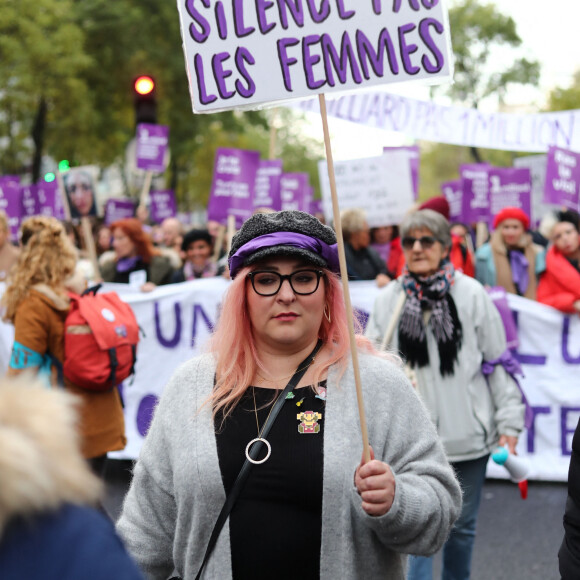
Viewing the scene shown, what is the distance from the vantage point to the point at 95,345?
4664 mm

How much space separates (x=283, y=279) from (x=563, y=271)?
4964 millimetres

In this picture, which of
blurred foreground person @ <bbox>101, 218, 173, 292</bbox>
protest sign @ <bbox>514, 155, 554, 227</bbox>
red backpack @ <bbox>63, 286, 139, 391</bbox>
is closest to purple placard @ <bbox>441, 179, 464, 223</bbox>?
protest sign @ <bbox>514, 155, 554, 227</bbox>

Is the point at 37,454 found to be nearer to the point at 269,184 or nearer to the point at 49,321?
the point at 49,321

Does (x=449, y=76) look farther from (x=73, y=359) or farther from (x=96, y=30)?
(x=96, y=30)

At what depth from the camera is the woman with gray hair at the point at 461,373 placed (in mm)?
4066

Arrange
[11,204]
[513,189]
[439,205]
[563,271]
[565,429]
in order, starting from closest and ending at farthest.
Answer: [439,205] < [565,429] < [563,271] < [513,189] < [11,204]

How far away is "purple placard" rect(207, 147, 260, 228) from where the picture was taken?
33.1ft

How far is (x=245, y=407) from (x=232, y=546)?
0.35 meters

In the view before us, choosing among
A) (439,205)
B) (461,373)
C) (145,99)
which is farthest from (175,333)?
(145,99)

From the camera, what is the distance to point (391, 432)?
2.33m

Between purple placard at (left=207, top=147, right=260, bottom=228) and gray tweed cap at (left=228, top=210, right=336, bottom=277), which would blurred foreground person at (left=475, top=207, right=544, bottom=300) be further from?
gray tweed cap at (left=228, top=210, right=336, bottom=277)

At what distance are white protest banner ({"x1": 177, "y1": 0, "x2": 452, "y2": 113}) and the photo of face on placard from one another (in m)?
7.04

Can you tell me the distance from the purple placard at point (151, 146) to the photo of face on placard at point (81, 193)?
3322 millimetres

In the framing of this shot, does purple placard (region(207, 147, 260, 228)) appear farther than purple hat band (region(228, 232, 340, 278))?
Yes
